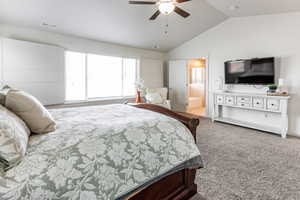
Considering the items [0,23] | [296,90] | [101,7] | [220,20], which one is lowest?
[296,90]

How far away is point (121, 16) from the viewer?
374 centimetres

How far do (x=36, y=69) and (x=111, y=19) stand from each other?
200 cm

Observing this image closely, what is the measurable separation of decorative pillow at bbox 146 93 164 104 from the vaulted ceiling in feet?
5.73

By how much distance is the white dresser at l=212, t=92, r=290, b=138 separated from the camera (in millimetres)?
3547

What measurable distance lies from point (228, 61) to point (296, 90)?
1687mm

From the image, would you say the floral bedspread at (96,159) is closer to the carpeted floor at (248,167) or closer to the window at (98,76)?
the carpeted floor at (248,167)

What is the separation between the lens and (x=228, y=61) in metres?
4.64

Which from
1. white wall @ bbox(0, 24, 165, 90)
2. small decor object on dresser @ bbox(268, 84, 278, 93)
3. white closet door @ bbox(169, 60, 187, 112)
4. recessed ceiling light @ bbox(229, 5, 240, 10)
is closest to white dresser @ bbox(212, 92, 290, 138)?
small decor object on dresser @ bbox(268, 84, 278, 93)

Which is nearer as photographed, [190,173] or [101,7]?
[190,173]

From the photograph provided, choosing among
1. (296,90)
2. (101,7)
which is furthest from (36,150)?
(296,90)

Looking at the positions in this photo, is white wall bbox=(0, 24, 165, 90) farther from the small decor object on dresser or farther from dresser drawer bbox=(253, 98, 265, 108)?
the small decor object on dresser

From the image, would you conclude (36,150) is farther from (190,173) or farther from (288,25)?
(288,25)

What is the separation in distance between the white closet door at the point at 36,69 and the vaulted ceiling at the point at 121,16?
0.50 meters

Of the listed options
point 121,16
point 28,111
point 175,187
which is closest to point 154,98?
point 121,16
